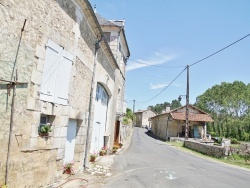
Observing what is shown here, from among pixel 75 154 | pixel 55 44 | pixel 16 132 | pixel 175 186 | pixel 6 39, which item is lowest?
pixel 175 186

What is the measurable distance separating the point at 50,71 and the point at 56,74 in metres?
0.32

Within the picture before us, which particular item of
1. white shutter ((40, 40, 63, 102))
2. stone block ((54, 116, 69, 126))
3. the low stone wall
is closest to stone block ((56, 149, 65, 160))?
stone block ((54, 116, 69, 126))

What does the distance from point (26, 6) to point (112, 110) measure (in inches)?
432

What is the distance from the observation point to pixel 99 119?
43.9 ft

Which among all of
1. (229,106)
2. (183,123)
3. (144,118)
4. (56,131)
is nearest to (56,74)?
(56,131)

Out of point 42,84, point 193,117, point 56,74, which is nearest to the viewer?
point 42,84

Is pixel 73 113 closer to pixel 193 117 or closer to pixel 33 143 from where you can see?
pixel 33 143

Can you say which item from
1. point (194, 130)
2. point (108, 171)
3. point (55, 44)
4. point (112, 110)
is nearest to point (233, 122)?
point (194, 130)

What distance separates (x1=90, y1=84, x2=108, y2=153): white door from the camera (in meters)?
12.7

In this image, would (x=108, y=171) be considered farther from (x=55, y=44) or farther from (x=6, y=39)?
(x=6, y=39)

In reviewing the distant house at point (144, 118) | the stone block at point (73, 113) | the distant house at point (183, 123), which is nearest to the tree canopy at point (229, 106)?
the distant house at point (183, 123)

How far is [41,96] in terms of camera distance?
6.27 metres

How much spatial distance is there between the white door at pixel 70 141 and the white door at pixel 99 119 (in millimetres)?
3373

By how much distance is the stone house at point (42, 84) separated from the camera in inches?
202
